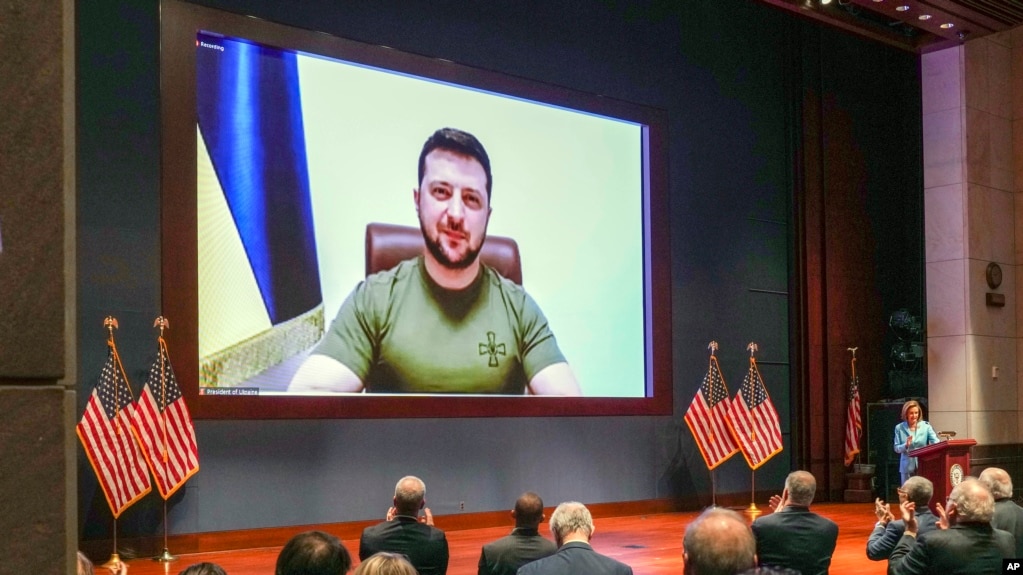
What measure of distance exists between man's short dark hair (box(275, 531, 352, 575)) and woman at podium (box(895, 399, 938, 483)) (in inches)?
298

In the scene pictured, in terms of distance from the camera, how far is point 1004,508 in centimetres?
485

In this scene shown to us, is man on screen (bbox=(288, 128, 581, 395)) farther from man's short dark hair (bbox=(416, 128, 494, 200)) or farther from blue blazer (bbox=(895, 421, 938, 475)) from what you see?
blue blazer (bbox=(895, 421, 938, 475))

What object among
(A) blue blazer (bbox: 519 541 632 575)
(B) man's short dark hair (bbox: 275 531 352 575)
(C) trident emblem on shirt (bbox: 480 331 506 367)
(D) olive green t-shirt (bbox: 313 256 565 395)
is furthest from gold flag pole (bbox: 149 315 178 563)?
(B) man's short dark hair (bbox: 275 531 352 575)

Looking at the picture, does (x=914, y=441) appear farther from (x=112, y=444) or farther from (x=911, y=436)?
(x=112, y=444)

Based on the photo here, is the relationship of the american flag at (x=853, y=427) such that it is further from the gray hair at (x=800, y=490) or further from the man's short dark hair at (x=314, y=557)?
the man's short dark hair at (x=314, y=557)

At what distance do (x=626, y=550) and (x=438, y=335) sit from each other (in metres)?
2.54

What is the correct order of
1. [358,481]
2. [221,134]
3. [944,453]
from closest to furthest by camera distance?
[944,453] < [221,134] < [358,481]

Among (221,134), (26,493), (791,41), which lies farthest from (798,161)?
(26,493)

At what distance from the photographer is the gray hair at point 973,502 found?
391 cm

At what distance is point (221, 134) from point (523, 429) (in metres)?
3.74

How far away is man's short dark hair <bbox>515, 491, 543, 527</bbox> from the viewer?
4.46 m

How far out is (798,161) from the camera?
12508mm

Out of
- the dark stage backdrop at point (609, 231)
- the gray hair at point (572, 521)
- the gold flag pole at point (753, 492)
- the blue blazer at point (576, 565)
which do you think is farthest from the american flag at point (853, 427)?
the blue blazer at point (576, 565)

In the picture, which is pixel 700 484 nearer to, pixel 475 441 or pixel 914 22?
pixel 475 441
